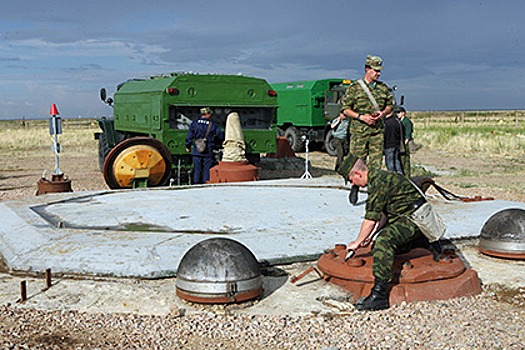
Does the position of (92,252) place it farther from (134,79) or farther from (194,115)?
(134,79)

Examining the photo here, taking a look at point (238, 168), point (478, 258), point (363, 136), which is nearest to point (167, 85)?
point (238, 168)

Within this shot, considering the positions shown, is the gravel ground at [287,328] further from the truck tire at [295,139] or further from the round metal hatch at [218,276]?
the truck tire at [295,139]

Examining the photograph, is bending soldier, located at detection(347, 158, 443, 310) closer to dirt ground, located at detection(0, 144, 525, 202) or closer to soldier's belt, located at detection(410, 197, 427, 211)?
soldier's belt, located at detection(410, 197, 427, 211)

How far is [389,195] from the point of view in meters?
4.72

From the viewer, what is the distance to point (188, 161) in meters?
12.4

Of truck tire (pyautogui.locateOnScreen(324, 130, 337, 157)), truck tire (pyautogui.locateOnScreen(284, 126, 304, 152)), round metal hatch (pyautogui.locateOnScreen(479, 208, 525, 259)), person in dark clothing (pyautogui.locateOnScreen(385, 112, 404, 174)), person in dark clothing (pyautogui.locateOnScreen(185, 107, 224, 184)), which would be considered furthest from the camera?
truck tire (pyautogui.locateOnScreen(284, 126, 304, 152))

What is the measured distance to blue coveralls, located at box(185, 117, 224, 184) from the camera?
1138cm

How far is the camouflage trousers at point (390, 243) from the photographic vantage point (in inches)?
182

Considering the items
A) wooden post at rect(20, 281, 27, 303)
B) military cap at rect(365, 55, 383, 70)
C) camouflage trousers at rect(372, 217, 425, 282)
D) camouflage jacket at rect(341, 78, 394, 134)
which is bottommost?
wooden post at rect(20, 281, 27, 303)

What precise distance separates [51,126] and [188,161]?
3279mm

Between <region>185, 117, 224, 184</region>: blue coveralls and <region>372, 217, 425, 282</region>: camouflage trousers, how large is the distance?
6868 mm

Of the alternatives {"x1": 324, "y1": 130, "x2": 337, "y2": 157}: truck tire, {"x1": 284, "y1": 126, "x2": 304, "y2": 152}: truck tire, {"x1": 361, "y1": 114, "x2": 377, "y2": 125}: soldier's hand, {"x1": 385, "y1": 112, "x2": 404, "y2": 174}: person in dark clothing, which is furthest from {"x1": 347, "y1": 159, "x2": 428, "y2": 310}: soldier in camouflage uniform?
{"x1": 284, "y1": 126, "x2": 304, "y2": 152}: truck tire

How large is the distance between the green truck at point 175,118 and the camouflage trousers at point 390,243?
679 centimetres

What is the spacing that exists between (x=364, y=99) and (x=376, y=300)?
3319mm
